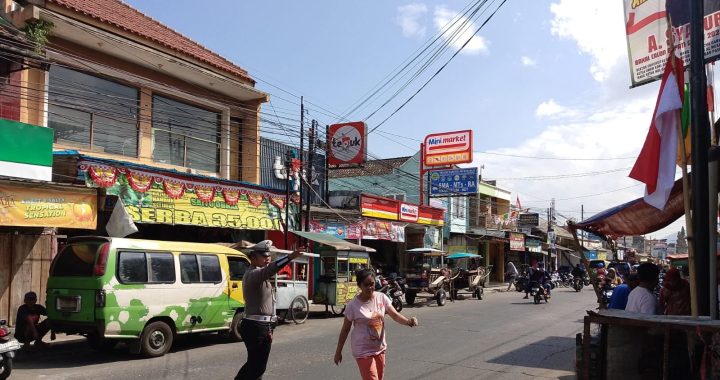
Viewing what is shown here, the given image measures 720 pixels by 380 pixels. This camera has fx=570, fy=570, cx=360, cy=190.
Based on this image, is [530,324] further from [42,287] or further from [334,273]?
[42,287]

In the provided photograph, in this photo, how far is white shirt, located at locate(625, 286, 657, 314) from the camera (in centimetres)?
656

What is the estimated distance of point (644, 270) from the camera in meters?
6.75

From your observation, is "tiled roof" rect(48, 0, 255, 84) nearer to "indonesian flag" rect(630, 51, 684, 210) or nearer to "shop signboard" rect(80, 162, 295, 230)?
"shop signboard" rect(80, 162, 295, 230)

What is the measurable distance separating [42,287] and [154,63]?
6620 millimetres

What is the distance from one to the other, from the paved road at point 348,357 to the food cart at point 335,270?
1.88 metres

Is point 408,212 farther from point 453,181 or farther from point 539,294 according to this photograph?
point 539,294

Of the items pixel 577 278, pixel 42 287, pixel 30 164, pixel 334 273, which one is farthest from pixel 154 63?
pixel 577 278

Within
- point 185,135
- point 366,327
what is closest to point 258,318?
point 366,327

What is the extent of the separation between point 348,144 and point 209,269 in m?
14.2

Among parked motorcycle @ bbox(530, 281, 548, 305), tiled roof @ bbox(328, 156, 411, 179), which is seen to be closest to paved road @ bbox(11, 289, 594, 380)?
parked motorcycle @ bbox(530, 281, 548, 305)

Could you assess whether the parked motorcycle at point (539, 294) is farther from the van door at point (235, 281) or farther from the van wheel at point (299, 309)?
the van door at point (235, 281)

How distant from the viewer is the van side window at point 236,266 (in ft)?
37.5

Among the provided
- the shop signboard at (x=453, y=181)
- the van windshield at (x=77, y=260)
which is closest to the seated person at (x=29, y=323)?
the van windshield at (x=77, y=260)

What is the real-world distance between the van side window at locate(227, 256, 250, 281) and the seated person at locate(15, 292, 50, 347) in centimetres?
331
